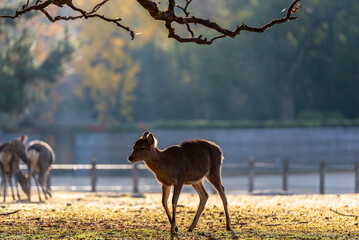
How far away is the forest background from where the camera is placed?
5047 centimetres

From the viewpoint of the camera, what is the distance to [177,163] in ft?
39.5

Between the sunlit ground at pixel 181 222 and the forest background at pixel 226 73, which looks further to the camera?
the forest background at pixel 226 73

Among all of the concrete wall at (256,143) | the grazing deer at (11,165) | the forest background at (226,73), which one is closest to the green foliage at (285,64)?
the forest background at (226,73)

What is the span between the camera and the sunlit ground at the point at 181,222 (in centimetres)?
1185

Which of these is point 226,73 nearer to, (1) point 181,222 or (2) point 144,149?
(1) point 181,222

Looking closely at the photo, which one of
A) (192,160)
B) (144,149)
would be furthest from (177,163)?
(144,149)

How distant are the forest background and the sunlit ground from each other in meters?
30.6

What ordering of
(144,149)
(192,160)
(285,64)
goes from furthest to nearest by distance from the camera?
(285,64), (192,160), (144,149)

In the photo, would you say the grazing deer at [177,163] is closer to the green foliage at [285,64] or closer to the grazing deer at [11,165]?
the grazing deer at [11,165]

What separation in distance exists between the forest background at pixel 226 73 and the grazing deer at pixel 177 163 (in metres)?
34.3

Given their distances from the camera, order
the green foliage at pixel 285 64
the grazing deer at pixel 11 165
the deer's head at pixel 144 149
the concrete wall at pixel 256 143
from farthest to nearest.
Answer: the green foliage at pixel 285 64 → the concrete wall at pixel 256 143 → the grazing deer at pixel 11 165 → the deer's head at pixel 144 149

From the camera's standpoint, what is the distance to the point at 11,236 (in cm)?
1149

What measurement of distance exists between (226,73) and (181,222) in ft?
127

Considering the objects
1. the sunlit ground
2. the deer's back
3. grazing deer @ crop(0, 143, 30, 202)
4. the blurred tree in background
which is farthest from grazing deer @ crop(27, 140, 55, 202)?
the blurred tree in background
